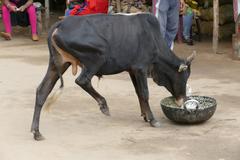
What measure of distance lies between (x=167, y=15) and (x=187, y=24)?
255cm

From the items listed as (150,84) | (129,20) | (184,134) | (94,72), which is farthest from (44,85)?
(150,84)

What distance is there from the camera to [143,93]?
18.3 ft

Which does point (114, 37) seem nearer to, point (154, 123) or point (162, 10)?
point (154, 123)

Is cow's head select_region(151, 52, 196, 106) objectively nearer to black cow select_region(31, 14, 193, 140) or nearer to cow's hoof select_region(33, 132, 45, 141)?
black cow select_region(31, 14, 193, 140)

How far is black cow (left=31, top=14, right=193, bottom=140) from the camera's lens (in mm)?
5227

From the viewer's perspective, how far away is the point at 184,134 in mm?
5410

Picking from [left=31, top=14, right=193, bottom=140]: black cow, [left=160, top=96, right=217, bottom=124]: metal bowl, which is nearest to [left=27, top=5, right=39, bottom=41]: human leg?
[left=31, top=14, right=193, bottom=140]: black cow

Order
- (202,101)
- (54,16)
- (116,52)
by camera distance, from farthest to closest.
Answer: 1. (54,16)
2. (202,101)
3. (116,52)

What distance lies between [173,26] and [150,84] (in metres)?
0.85

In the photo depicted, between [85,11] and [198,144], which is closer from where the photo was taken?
[198,144]

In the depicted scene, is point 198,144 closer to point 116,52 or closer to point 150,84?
point 116,52

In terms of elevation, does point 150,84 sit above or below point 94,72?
below

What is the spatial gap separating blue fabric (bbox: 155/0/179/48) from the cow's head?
1.79 meters

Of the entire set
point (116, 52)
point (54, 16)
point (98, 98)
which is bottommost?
point (54, 16)
